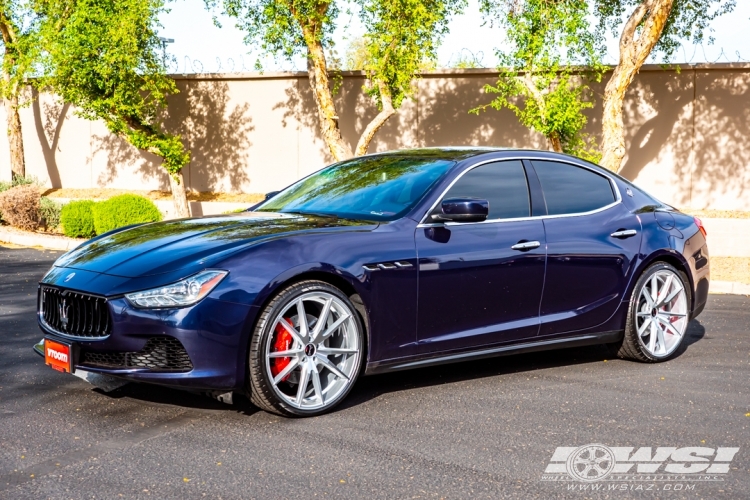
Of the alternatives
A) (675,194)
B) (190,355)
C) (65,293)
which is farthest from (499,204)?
(675,194)

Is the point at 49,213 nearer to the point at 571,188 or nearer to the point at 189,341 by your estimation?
the point at 571,188

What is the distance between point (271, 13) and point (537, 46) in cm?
446

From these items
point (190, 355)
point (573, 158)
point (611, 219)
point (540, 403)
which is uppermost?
point (573, 158)

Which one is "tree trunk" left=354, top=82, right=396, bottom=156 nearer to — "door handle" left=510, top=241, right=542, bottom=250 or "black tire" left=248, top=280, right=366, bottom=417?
"door handle" left=510, top=241, right=542, bottom=250

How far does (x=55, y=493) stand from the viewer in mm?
4293

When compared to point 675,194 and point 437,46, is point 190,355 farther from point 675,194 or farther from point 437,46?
point 675,194

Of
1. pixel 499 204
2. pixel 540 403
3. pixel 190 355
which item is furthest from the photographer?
pixel 499 204

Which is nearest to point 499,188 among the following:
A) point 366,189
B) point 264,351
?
point 366,189

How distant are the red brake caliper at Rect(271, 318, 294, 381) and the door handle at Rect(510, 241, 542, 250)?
1.74 m

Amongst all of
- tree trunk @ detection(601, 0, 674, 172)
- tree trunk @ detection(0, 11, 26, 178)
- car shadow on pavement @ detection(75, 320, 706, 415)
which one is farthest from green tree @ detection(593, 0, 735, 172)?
tree trunk @ detection(0, 11, 26, 178)

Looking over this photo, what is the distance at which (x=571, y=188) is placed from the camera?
711cm

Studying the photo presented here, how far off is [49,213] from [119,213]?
8.03 ft

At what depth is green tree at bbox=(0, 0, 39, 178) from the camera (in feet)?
65.8

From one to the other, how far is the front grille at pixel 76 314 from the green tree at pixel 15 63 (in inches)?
568
